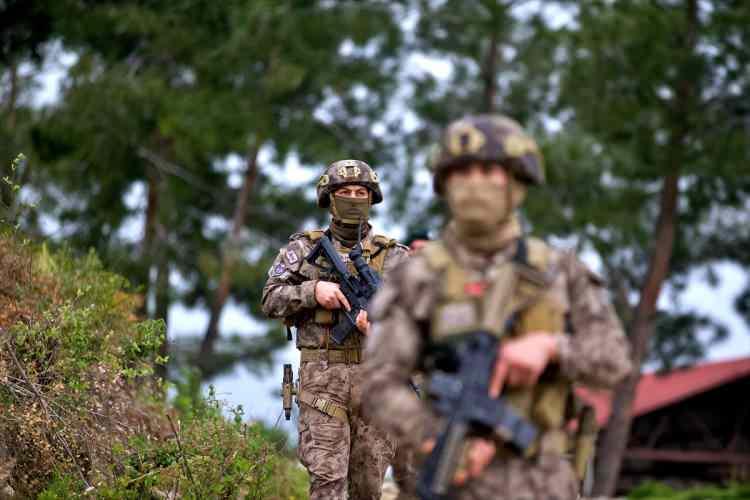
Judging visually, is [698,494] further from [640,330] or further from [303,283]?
[303,283]

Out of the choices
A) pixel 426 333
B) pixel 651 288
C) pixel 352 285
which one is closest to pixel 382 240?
pixel 352 285

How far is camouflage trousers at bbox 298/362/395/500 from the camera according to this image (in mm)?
6105

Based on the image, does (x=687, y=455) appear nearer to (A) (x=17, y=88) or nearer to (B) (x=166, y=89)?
(B) (x=166, y=89)

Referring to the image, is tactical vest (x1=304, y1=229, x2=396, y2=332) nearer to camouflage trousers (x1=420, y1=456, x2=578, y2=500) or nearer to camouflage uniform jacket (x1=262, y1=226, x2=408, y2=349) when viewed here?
camouflage uniform jacket (x1=262, y1=226, x2=408, y2=349)

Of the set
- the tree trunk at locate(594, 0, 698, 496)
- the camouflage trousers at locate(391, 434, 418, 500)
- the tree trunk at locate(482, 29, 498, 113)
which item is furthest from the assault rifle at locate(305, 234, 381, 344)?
the tree trunk at locate(482, 29, 498, 113)

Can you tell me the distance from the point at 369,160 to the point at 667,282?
22.9ft

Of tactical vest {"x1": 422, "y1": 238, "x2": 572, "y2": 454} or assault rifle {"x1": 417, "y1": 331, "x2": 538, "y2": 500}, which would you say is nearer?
assault rifle {"x1": 417, "y1": 331, "x2": 538, "y2": 500}

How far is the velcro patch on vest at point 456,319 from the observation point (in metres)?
3.79

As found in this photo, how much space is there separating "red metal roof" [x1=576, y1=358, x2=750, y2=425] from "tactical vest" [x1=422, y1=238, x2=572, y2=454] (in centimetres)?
2171

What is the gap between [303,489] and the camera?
28.1 ft

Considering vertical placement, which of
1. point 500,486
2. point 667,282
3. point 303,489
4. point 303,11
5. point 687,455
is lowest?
point 500,486

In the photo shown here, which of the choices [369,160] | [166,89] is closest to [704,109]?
[369,160]

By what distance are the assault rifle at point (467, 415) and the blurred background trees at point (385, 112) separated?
563 inches

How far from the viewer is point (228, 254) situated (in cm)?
2192
